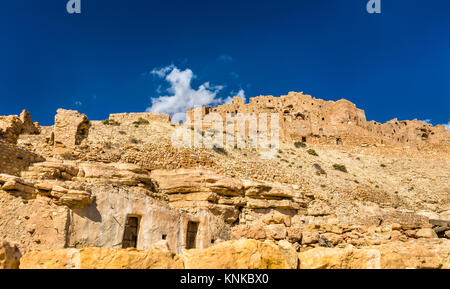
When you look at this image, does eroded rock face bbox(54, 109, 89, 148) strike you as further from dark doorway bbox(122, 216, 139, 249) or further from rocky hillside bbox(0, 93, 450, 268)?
dark doorway bbox(122, 216, 139, 249)

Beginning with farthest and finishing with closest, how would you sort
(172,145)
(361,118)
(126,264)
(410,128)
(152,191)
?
1. (410,128)
2. (361,118)
3. (172,145)
4. (152,191)
5. (126,264)

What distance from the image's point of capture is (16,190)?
340 inches

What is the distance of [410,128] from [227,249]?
52932 mm

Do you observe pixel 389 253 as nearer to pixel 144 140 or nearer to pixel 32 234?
pixel 32 234

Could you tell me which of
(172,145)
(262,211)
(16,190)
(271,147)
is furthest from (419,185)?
(16,190)

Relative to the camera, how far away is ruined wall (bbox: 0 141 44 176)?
36.0 ft

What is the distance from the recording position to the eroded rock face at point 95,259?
15.8 ft

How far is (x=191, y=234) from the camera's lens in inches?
498

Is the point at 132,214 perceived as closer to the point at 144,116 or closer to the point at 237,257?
the point at 237,257

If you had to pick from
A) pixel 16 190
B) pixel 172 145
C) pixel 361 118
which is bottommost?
pixel 16 190

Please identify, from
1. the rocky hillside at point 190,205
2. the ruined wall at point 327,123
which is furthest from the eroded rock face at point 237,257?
the ruined wall at point 327,123

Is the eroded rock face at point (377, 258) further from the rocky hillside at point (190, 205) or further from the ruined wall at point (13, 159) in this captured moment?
the ruined wall at point (13, 159)

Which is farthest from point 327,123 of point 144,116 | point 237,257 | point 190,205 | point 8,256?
point 8,256

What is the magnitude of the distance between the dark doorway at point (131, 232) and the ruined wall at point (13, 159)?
13.6 feet
